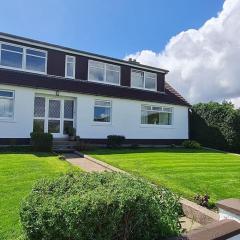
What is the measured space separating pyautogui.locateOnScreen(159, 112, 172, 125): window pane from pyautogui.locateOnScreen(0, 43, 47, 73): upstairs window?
9383 millimetres

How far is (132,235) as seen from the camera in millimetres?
4270

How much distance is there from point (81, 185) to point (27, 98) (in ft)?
49.5

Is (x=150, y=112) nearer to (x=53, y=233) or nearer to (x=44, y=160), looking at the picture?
(x=44, y=160)

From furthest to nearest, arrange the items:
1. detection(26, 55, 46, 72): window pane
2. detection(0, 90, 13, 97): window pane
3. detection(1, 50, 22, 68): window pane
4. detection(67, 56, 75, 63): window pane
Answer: detection(67, 56, 75, 63): window pane → detection(26, 55, 46, 72): window pane → detection(1, 50, 22, 68): window pane → detection(0, 90, 13, 97): window pane

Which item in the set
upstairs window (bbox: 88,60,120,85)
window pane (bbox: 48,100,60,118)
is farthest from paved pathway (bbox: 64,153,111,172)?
upstairs window (bbox: 88,60,120,85)

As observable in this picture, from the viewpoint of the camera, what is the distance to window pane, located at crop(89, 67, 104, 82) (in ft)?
77.0

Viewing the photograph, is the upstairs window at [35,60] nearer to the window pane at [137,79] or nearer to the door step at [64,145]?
the door step at [64,145]

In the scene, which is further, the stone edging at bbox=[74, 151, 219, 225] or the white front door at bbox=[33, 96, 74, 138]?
the white front door at bbox=[33, 96, 74, 138]

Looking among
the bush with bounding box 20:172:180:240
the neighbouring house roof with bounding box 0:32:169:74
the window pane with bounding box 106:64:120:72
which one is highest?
the neighbouring house roof with bounding box 0:32:169:74

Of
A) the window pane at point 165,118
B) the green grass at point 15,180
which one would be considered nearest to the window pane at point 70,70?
the window pane at point 165,118

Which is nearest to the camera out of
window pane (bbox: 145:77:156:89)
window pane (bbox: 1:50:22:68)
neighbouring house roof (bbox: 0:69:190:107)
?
neighbouring house roof (bbox: 0:69:190:107)

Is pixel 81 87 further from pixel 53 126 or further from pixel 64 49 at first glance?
pixel 53 126

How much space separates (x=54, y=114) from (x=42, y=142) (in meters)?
3.71

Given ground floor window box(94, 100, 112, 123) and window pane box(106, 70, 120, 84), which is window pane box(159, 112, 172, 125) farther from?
ground floor window box(94, 100, 112, 123)
